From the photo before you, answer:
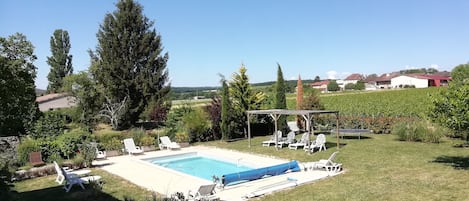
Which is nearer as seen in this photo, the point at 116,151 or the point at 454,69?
the point at 116,151

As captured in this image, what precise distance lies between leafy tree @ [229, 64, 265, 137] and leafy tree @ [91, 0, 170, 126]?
9.43 meters

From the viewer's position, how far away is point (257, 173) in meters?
11.2

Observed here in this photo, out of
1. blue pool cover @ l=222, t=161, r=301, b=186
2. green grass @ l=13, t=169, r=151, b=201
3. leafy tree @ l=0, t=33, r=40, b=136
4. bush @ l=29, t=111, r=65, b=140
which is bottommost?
green grass @ l=13, t=169, r=151, b=201

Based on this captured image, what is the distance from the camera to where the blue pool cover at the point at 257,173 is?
10.5 meters

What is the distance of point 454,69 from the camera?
102 ft

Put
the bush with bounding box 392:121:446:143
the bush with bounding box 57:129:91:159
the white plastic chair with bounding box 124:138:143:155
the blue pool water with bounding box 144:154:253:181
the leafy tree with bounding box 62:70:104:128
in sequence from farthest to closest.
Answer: the leafy tree with bounding box 62:70:104:128
the white plastic chair with bounding box 124:138:143:155
the bush with bounding box 392:121:446:143
the bush with bounding box 57:129:91:159
the blue pool water with bounding box 144:154:253:181

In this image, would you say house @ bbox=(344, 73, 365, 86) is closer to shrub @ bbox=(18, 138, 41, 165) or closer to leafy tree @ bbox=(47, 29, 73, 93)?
leafy tree @ bbox=(47, 29, 73, 93)

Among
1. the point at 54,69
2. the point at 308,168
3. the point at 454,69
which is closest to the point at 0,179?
the point at 308,168

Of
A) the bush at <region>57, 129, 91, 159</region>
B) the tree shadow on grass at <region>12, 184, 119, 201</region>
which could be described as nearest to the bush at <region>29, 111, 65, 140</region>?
the bush at <region>57, 129, 91, 159</region>

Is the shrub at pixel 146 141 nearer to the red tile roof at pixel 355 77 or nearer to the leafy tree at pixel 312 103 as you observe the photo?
the leafy tree at pixel 312 103

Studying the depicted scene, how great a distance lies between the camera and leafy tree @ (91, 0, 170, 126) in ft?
93.6

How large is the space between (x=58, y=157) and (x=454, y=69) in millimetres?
31924

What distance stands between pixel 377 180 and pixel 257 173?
3.59m

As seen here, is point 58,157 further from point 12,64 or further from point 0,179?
point 0,179
